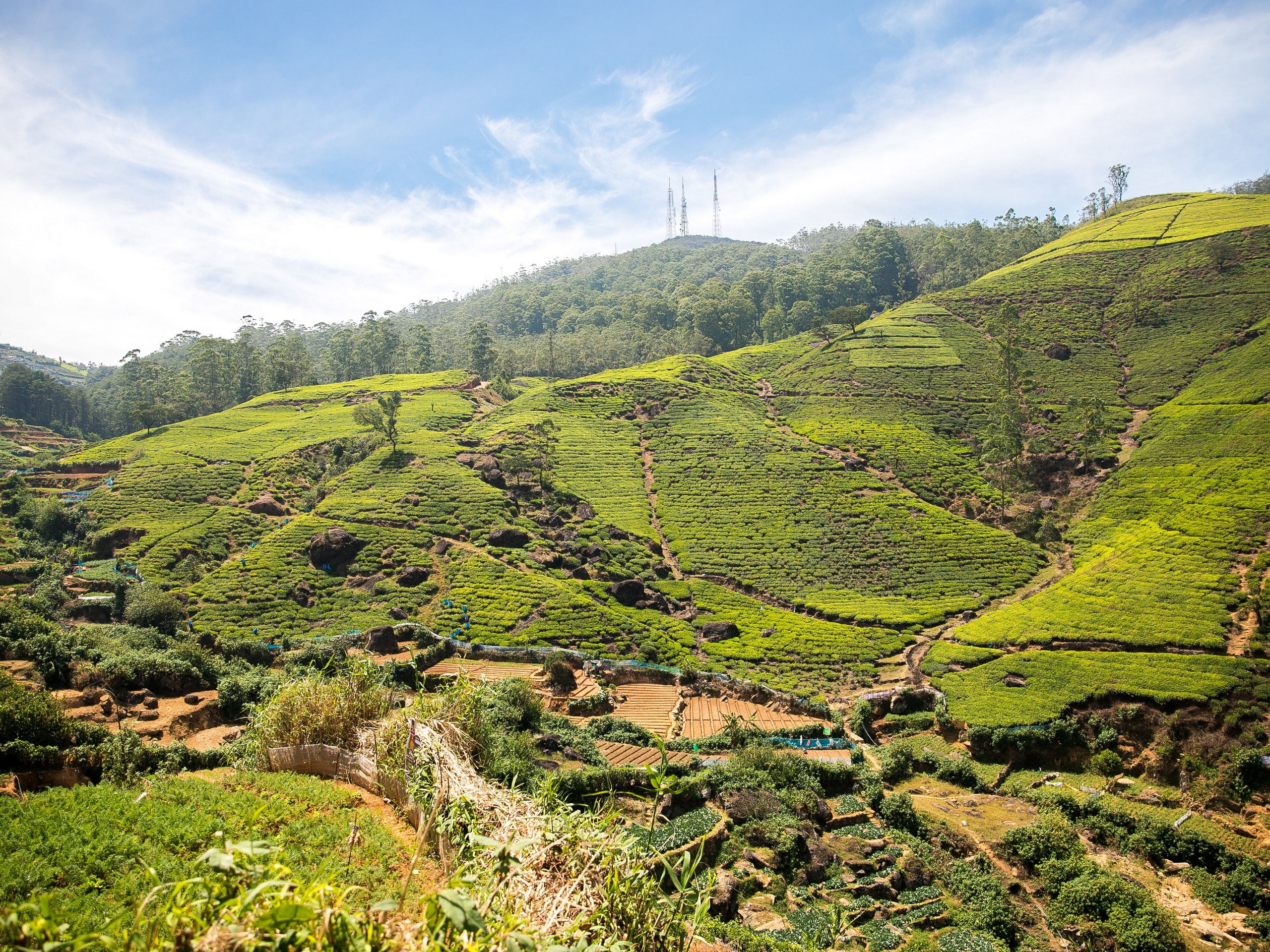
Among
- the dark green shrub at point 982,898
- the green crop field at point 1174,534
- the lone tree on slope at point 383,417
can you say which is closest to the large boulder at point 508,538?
the lone tree on slope at point 383,417

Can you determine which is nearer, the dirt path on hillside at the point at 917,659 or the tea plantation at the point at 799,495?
the dirt path on hillside at the point at 917,659

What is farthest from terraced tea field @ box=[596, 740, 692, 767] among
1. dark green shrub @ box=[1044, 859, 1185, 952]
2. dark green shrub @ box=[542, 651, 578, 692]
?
dark green shrub @ box=[1044, 859, 1185, 952]

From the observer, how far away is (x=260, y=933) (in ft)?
9.01

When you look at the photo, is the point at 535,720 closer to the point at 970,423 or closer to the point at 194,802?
the point at 194,802

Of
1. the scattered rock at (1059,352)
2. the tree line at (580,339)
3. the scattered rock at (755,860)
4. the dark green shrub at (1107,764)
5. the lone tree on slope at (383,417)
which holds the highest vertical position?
the tree line at (580,339)

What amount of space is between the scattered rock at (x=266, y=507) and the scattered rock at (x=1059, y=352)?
233ft

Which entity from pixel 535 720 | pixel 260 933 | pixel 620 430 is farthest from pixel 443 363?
pixel 260 933

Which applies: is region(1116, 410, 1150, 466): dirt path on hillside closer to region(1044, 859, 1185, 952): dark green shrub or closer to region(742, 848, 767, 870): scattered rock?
region(1044, 859, 1185, 952): dark green shrub

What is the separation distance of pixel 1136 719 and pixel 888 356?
171ft

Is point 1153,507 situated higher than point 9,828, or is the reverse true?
point 9,828

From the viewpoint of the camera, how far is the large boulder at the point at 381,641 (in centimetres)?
2970

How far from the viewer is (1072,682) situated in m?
24.6

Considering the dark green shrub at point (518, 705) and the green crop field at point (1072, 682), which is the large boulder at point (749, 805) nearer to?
the dark green shrub at point (518, 705)

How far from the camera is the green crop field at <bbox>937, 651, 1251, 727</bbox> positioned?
Result: 2288 centimetres
